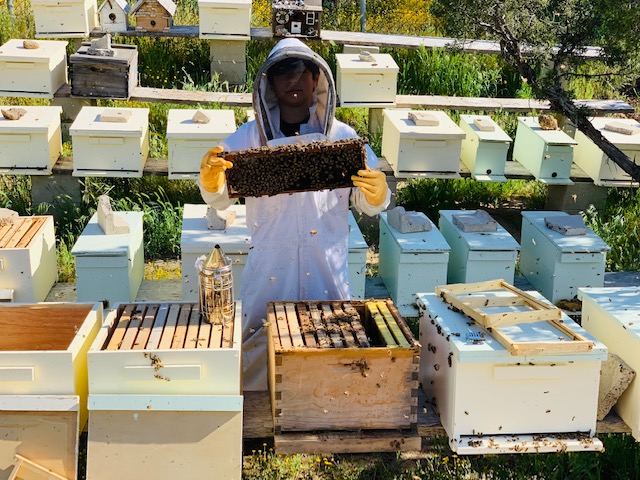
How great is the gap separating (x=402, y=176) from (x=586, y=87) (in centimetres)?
350

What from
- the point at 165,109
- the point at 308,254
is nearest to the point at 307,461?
the point at 308,254

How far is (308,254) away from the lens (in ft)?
11.5

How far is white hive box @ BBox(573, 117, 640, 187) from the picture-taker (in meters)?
6.27

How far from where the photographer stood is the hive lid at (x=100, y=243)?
4.93m

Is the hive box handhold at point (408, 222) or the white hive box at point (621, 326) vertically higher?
the white hive box at point (621, 326)

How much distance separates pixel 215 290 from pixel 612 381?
1.38 meters

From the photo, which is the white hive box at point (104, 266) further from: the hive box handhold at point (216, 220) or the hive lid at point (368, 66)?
the hive lid at point (368, 66)

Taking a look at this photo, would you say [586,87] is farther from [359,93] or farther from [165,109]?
[165,109]

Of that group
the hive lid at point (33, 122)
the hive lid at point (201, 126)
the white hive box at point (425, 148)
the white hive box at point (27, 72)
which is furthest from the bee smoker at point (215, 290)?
the white hive box at point (27, 72)

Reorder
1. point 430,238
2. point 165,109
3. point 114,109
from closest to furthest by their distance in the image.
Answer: point 430,238 → point 114,109 → point 165,109

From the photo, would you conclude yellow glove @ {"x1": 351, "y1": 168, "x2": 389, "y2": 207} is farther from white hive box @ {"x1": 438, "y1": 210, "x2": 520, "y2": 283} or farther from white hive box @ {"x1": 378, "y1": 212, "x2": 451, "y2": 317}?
white hive box @ {"x1": 438, "y1": 210, "x2": 520, "y2": 283}

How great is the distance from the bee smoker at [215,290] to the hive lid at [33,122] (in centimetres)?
347

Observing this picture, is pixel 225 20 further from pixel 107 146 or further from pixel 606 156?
pixel 606 156

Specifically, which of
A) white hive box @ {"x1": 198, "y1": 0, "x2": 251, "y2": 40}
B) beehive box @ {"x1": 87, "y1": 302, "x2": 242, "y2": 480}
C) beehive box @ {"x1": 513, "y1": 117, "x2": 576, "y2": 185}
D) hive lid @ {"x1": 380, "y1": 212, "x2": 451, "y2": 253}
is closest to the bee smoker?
beehive box @ {"x1": 87, "y1": 302, "x2": 242, "y2": 480}
